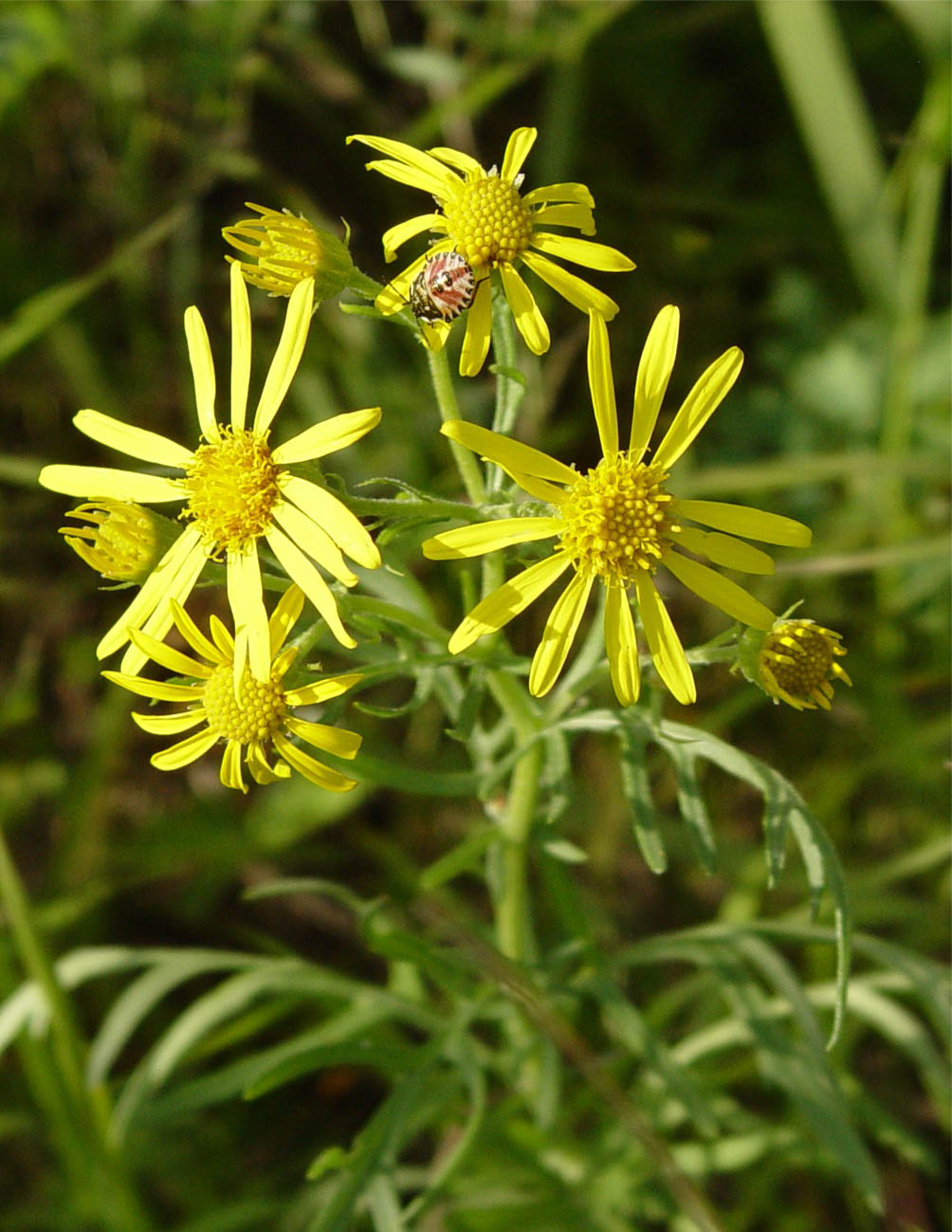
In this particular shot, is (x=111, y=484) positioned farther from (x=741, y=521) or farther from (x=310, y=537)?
(x=741, y=521)

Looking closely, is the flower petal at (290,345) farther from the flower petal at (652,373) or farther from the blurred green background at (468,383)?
the blurred green background at (468,383)

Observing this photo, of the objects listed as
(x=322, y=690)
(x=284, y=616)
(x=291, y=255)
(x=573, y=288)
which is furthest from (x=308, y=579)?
(x=573, y=288)

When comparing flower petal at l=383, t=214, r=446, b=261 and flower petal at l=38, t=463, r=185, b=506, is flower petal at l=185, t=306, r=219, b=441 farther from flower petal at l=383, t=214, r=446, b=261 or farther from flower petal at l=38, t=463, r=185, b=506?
flower petal at l=383, t=214, r=446, b=261

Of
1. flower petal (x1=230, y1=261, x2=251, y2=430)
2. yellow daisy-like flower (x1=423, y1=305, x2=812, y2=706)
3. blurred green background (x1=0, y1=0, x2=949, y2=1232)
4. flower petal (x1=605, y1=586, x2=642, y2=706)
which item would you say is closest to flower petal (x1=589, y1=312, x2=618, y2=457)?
yellow daisy-like flower (x1=423, y1=305, x2=812, y2=706)

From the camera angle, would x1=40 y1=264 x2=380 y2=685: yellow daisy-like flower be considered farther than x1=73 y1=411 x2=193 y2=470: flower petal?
No

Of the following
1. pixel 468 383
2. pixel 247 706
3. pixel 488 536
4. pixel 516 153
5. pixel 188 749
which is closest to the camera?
pixel 488 536

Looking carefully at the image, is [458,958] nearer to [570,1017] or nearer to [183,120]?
[570,1017]
